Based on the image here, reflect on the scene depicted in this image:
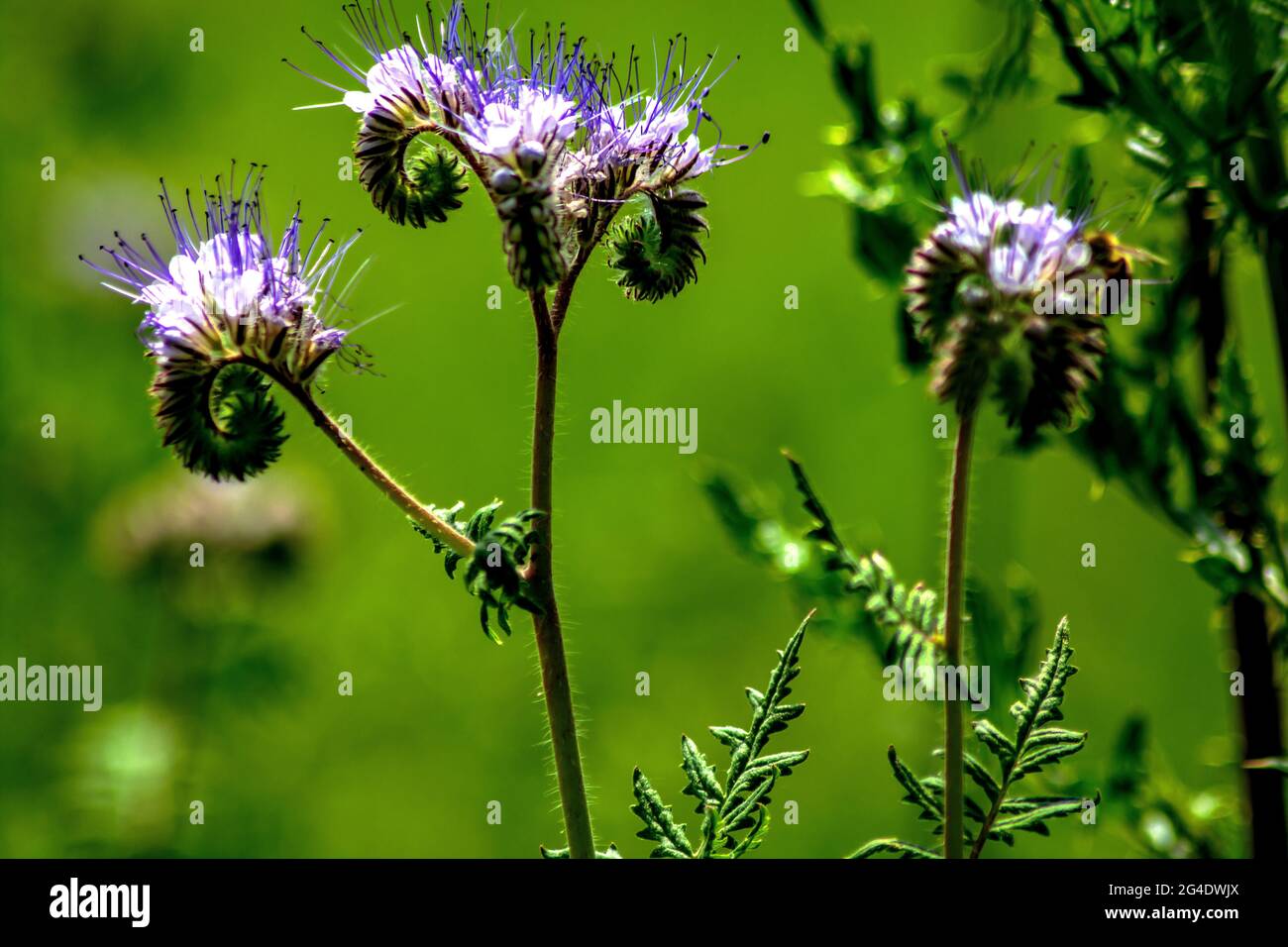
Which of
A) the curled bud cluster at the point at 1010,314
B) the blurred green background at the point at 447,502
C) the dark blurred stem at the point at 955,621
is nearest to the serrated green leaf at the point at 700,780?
the dark blurred stem at the point at 955,621

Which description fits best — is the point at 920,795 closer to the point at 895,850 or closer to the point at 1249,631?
the point at 895,850

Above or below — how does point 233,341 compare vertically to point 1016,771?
above

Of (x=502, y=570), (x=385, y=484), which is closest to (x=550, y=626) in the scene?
(x=502, y=570)

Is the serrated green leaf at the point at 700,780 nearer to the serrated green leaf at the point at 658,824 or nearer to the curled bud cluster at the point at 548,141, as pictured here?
the serrated green leaf at the point at 658,824

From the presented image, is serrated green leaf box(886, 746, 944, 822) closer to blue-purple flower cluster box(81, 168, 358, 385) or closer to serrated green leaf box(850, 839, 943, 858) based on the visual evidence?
serrated green leaf box(850, 839, 943, 858)

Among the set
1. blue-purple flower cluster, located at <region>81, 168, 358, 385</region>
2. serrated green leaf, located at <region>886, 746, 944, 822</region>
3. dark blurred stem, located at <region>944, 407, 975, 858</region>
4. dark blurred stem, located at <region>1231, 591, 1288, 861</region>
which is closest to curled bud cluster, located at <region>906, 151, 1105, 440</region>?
dark blurred stem, located at <region>944, 407, 975, 858</region>
